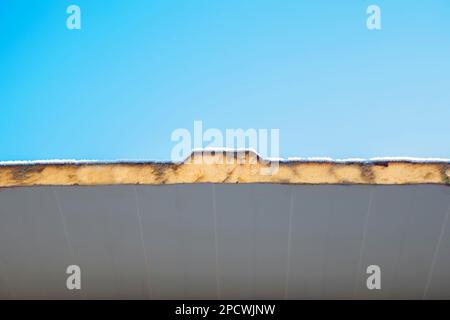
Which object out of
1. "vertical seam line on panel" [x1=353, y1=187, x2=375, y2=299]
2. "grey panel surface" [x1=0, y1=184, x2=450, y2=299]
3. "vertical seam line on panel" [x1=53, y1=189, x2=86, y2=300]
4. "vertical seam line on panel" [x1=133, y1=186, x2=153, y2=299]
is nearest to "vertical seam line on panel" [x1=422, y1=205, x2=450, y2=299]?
"grey panel surface" [x1=0, y1=184, x2=450, y2=299]

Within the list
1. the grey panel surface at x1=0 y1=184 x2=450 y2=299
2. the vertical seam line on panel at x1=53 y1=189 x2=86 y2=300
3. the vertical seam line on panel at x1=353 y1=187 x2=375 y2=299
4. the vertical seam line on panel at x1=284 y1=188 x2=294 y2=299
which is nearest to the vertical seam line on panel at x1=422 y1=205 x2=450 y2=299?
the grey panel surface at x1=0 y1=184 x2=450 y2=299

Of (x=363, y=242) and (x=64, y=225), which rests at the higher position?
(x=64, y=225)

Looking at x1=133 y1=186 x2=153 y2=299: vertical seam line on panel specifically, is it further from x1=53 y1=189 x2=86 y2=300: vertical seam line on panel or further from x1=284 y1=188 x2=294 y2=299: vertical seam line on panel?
x1=284 y1=188 x2=294 y2=299: vertical seam line on panel

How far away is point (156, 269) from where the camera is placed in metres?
2.35

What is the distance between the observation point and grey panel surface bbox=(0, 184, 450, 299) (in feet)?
6.86

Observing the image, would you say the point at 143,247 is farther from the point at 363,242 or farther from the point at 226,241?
the point at 363,242

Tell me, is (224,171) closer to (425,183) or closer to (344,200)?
(344,200)

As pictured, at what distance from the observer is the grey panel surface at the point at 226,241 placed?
2092 millimetres

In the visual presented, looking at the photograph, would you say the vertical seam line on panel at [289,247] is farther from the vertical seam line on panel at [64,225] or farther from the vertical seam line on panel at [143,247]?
the vertical seam line on panel at [64,225]

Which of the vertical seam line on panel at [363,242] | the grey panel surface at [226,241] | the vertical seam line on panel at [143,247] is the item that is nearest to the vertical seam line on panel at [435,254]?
the grey panel surface at [226,241]

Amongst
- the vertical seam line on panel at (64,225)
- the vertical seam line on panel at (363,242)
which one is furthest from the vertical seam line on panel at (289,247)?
the vertical seam line on panel at (64,225)

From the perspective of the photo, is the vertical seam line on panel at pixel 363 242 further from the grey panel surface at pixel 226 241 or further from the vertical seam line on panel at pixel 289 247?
the vertical seam line on panel at pixel 289 247

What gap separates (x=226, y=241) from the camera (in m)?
2.23

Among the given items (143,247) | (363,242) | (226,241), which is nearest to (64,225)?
(143,247)
